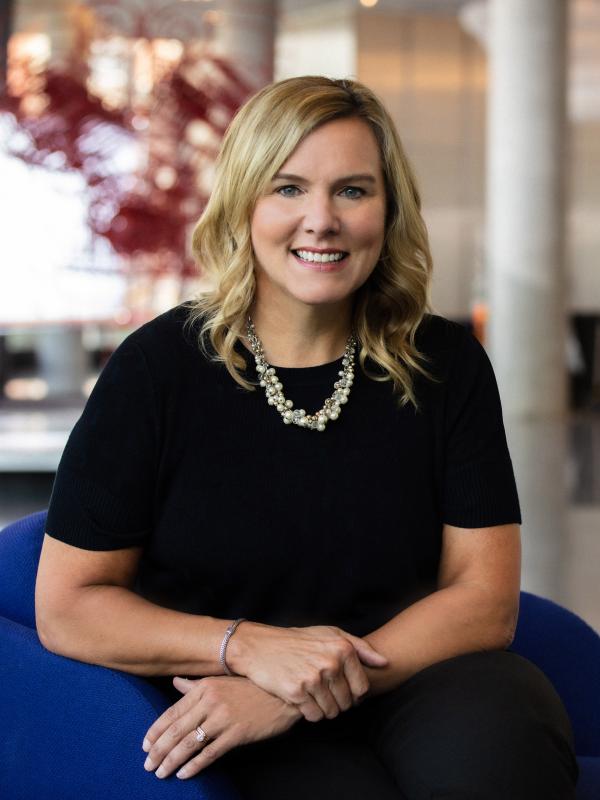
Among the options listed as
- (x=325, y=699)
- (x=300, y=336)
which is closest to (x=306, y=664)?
(x=325, y=699)

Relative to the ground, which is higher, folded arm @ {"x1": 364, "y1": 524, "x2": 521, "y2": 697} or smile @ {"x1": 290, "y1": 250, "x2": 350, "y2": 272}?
smile @ {"x1": 290, "y1": 250, "x2": 350, "y2": 272}

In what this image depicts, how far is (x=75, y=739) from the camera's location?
163 cm

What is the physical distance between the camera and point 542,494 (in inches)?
250

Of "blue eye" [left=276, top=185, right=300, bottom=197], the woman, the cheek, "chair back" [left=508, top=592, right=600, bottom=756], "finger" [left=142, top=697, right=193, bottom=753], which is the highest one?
"blue eye" [left=276, top=185, right=300, bottom=197]

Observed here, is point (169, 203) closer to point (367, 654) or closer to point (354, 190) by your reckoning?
point (354, 190)

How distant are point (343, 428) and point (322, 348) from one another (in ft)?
0.48

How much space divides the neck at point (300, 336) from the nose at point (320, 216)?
0.14 meters

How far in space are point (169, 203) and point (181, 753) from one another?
5.47m

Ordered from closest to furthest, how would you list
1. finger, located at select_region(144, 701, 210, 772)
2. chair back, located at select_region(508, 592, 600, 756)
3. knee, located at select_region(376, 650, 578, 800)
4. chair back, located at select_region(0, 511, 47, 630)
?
knee, located at select_region(376, 650, 578, 800), finger, located at select_region(144, 701, 210, 772), chair back, located at select_region(0, 511, 47, 630), chair back, located at select_region(508, 592, 600, 756)

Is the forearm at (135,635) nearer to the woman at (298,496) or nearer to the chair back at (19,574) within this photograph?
the woman at (298,496)

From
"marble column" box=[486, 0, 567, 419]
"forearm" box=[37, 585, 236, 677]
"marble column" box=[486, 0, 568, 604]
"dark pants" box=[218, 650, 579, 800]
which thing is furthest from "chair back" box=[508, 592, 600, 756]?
"marble column" box=[486, 0, 567, 419]

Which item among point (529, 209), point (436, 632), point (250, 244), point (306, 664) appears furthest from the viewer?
point (529, 209)

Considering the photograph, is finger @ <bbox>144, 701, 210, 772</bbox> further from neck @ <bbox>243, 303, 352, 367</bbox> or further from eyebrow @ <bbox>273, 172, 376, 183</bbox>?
eyebrow @ <bbox>273, 172, 376, 183</bbox>

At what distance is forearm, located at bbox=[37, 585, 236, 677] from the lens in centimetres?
164
